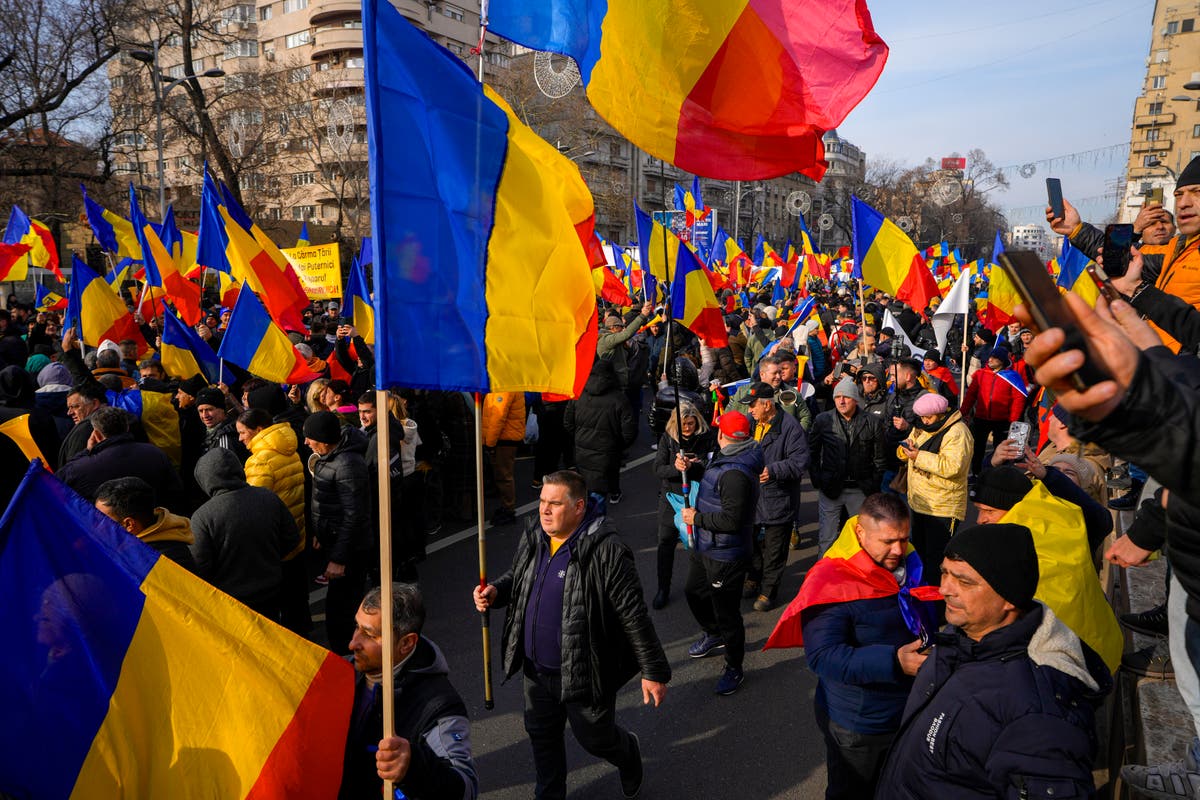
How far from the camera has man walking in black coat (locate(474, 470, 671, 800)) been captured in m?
3.55

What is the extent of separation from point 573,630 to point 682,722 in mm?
1534

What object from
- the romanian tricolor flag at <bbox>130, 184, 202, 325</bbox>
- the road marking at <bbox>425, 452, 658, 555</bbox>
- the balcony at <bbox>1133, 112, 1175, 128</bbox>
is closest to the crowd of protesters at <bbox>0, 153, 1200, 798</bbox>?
the road marking at <bbox>425, 452, 658, 555</bbox>

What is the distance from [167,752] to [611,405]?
18.4 feet

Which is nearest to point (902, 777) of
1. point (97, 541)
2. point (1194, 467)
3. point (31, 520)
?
point (1194, 467)

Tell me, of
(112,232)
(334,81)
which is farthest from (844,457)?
(334,81)

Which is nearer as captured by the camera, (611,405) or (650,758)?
(650,758)

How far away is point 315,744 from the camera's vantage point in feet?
7.72

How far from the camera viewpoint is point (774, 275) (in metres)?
21.5

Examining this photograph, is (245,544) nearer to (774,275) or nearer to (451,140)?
(451,140)

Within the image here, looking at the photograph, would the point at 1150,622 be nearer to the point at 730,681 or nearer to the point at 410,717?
the point at 730,681

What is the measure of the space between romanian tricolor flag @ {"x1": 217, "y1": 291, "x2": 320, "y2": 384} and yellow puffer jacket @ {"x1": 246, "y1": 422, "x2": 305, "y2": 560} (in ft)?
6.60

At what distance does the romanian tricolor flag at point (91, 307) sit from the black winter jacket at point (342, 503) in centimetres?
471

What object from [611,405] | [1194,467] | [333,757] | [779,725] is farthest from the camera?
[611,405]

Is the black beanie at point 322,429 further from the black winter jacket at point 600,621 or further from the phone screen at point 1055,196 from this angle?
the phone screen at point 1055,196
